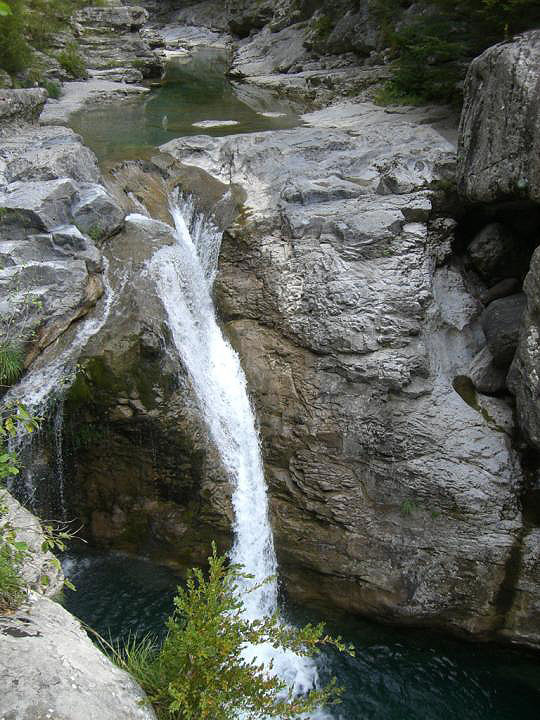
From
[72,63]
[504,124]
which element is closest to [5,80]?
[72,63]

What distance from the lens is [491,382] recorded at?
8430 millimetres

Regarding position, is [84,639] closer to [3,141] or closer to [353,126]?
[3,141]

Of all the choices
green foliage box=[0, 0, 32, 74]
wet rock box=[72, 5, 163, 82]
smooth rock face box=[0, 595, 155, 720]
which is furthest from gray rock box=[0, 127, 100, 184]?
wet rock box=[72, 5, 163, 82]

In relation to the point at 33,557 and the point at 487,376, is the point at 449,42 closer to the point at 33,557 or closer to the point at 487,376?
the point at 487,376

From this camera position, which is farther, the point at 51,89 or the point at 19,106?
the point at 51,89

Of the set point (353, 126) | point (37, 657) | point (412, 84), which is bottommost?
point (37, 657)

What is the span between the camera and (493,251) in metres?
9.47

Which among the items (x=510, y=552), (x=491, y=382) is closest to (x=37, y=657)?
(x=510, y=552)

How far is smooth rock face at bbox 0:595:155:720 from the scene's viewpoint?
326cm

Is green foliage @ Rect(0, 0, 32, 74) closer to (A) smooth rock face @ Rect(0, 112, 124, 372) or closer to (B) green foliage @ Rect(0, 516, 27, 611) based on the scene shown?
(A) smooth rock face @ Rect(0, 112, 124, 372)

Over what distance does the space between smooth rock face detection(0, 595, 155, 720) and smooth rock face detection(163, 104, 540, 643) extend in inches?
172

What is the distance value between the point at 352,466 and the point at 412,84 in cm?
1062

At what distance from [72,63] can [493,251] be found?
19.1 m

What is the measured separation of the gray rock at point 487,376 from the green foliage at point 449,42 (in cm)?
593
